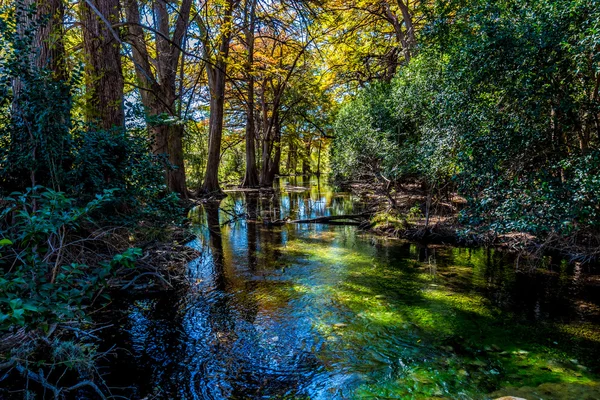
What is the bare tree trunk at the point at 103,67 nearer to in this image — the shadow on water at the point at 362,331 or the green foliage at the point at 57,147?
the green foliage at the point at 57,147

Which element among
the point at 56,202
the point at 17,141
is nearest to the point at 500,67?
the point at 56,202

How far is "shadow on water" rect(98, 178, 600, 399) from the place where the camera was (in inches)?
128

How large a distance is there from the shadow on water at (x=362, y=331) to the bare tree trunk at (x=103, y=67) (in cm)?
317

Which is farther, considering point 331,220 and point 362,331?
point 331,220

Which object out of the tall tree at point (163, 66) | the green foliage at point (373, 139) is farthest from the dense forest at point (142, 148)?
the green foliage at point (373, 139)

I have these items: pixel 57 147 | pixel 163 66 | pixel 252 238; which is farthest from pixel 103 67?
pixel 252 238

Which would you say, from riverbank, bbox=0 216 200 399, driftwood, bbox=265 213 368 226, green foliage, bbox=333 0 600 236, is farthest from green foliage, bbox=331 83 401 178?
riverbank, bbox=0 216 200 399

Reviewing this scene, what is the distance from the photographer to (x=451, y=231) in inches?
351

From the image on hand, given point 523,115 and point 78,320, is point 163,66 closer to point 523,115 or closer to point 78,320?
point 78,320

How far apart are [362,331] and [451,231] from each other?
18.4 feet

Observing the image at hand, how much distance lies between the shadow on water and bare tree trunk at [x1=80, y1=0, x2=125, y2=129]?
125 inches

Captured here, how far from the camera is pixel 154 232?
5520 millimetres

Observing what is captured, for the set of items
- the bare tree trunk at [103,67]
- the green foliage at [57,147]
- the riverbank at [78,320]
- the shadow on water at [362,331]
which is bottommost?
the shadow on water at [362,331]

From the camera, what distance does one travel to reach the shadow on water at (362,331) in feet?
10.7
